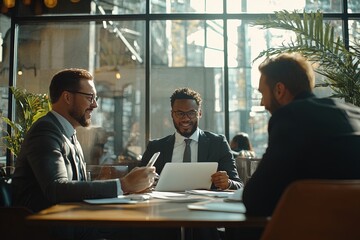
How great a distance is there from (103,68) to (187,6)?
1356 millimetres

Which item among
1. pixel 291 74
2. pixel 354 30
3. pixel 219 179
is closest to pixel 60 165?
pixel 219 179

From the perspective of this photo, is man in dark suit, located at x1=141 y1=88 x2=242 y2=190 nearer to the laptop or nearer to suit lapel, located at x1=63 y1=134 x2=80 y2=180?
the laptop

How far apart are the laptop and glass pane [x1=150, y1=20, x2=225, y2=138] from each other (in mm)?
3109

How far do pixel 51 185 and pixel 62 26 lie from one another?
14.5 ft

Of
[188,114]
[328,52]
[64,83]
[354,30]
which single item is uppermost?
[354,30]

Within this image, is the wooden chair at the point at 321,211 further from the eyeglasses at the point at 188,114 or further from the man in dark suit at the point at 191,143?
the eyeglasses at the point at 188,114

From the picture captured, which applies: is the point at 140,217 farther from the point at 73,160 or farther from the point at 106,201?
the point at 73,160

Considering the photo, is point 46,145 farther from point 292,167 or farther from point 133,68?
point 133,68

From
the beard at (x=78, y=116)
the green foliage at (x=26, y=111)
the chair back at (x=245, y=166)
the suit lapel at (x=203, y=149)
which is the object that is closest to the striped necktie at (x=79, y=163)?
the beard at (x=78, y=116)

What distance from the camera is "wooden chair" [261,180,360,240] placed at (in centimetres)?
126

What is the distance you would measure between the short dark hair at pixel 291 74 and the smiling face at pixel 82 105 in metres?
1.09

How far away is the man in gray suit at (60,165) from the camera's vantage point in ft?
6.64

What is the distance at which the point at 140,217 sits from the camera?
154 cm

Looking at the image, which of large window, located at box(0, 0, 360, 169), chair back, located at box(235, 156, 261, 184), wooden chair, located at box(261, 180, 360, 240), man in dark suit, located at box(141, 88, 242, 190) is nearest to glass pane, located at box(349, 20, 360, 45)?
large window, located at box(0, 0, 360, 169)
